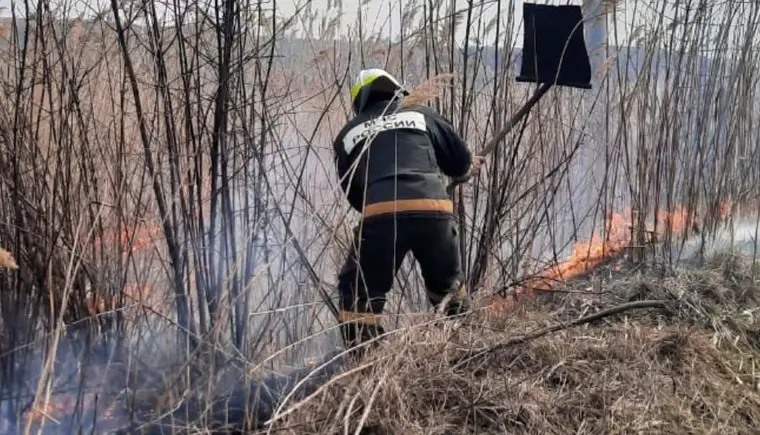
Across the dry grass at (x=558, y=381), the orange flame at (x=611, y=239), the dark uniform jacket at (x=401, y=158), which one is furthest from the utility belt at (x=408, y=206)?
the orange flame at (x=611, y=239)

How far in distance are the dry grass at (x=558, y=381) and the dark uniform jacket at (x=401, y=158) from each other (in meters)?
0.63

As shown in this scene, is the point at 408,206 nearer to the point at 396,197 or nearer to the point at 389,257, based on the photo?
the point at 396,197

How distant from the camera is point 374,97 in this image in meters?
3.79

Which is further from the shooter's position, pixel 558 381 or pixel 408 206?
pixel 408 206

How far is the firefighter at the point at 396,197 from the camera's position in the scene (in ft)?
11.5

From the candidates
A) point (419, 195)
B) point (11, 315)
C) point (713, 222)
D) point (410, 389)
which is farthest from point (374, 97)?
point (713, 222)

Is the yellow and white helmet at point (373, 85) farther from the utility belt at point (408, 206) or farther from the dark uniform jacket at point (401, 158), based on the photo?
the utility belt at point (408, 206)

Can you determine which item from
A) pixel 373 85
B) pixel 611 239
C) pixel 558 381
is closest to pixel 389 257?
pixel 373 85

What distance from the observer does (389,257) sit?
354 cm

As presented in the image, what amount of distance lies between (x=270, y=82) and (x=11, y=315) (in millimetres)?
1395

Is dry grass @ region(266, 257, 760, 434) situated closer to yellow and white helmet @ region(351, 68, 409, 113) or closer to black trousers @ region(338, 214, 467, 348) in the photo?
black trousers @ region(338, 214, 467, 348)

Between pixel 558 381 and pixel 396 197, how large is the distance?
3.57ft

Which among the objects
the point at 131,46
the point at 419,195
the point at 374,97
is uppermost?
the point at 131,46

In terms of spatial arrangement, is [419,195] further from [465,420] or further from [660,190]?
[660,190]
